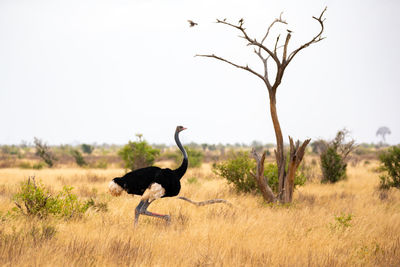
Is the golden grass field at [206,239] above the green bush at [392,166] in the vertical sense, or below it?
below

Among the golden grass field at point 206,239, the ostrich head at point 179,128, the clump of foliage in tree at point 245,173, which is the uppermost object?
the ostrich head at point 179,128

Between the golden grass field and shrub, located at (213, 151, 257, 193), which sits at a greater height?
shrub, located at (213, 151, 257, 193)

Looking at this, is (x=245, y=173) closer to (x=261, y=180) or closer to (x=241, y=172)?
(x=241, y=172)

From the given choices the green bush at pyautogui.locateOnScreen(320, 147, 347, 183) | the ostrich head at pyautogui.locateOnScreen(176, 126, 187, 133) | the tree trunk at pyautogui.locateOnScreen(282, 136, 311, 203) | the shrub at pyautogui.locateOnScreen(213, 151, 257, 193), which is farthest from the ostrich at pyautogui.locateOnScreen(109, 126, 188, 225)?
the green bush at pyautogui.locateOnScreen(320, 147, 347, 183)

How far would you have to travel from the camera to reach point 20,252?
15.2ft

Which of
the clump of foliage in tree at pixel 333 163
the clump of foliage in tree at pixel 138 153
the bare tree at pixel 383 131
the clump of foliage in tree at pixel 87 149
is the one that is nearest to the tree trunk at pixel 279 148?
the clump of foliage in tree at pixel 333 163

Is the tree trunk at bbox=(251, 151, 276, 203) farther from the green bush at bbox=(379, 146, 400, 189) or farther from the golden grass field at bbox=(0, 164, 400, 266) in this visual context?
the green bush at bbox=(379, 146, 400, 189)

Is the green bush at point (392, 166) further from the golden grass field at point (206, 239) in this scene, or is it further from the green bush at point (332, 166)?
the golden grass field at point (206, 239)

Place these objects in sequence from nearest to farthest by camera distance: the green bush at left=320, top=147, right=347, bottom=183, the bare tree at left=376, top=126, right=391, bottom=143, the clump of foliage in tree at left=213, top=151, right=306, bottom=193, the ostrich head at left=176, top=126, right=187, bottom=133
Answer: the ostrich head at left=176, top=126, right=187, bottom=133 < the clump of foliage in tree at left=213, top=151, right=306, bottom=193 < the green bush at left=320, top=147, right=347, bottom=183 < the bare tree at left=376, top=126, right=391, bottom=143

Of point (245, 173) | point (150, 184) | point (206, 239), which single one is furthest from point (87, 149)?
point (206, 239)

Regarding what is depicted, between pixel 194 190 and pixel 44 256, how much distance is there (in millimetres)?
7912

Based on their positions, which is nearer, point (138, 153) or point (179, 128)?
point (179, 128)

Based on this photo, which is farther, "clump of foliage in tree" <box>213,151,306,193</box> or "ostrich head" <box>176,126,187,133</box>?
"clump of foliage in tree" <box>213,151,306,193</box>

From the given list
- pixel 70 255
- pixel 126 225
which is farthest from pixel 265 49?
pixel 70 255
